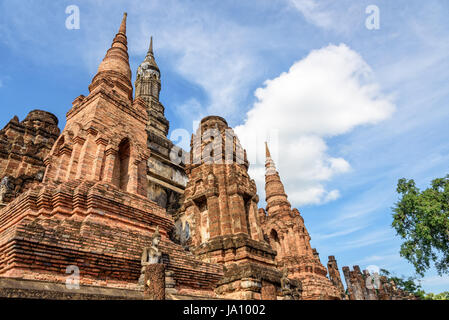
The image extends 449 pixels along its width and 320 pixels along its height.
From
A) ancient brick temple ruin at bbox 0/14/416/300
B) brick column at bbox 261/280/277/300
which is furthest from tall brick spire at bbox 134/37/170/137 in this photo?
brick column at bbox 261/280/277/300

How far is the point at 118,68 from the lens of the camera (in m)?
11.1

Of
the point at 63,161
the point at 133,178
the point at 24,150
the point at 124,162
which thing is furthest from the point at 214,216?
the point at 24,150

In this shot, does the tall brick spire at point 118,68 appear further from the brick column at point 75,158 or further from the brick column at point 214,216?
the brick column at point 214,216

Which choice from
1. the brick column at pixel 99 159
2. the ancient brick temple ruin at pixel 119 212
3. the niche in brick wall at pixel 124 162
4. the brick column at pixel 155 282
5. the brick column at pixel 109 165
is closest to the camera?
the brick column at pixel 155 282

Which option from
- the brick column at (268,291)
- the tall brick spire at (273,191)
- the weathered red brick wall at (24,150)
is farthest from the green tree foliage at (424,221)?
the weathered red brick wall at (24,150)

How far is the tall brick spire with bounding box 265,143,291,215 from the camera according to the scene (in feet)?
78.5

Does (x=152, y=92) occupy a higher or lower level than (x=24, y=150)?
higher

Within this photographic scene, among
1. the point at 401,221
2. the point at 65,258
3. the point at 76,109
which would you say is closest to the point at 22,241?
the point at 65,258

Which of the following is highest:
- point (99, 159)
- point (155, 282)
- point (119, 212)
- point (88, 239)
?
point (99, 159)

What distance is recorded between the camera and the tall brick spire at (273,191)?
23.9 metres

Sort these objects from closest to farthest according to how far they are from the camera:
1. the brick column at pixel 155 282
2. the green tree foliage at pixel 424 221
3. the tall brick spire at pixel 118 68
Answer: the brick column at pixel 155 282 → the tall brick spire at pixel 118 68 → the green tree foliage at pixel 424 221

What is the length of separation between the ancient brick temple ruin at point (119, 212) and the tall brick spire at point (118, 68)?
5 cm

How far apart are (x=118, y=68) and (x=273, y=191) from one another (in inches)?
686

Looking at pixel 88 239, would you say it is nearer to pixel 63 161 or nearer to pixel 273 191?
pixel 63 161
